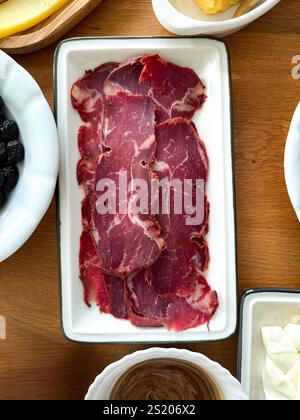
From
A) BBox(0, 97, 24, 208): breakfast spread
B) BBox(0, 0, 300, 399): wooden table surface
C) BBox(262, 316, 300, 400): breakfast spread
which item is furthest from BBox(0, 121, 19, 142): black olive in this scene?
BBox(262, 316, 300, 400): breakfast spread

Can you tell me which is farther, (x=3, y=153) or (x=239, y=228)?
(x=239, y=228)

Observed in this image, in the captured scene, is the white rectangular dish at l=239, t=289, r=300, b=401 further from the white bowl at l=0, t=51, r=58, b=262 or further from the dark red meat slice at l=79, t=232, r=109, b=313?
the white bowl at l=0, t=51, r=58, b=262

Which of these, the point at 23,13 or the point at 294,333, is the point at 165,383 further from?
the point at 23,13

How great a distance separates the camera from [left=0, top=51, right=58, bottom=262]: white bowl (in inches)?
41.9

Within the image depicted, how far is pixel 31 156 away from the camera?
108cm

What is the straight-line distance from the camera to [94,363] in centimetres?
118

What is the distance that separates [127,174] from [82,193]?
9 cm

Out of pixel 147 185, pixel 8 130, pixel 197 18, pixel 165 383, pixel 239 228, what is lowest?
pixel 165 383

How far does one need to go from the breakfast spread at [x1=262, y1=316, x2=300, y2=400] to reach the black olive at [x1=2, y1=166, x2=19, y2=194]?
1.72ft

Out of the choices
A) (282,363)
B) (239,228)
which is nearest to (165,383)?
(282,363)

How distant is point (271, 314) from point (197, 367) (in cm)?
17

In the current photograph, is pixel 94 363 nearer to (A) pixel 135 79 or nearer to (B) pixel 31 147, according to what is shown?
(B) pixel 31 147

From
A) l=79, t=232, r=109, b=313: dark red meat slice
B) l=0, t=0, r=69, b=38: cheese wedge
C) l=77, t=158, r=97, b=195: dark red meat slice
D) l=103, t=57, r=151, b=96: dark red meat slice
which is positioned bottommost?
l=79, t=232, r=109, b=313: dark red meat slice

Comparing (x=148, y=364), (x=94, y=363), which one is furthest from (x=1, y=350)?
(x=148, y=364)
